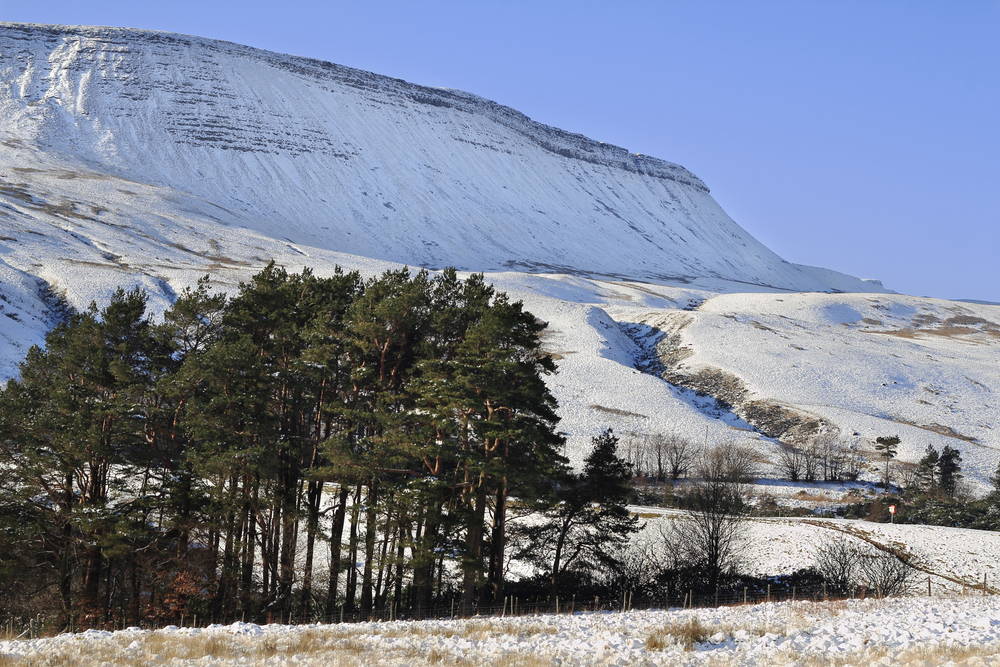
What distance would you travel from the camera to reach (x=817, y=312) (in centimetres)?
13775

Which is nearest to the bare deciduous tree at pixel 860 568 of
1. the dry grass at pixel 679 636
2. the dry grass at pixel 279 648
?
the dry grass at pixel 679 636

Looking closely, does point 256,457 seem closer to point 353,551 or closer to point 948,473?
point 353,551

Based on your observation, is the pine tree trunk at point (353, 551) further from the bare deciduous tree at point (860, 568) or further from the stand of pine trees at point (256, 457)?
the bare deciduous tree at point (860, 568)

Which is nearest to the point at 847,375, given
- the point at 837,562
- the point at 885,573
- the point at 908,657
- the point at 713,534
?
the point at 837,562

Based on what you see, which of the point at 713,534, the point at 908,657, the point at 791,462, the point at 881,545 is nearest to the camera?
the point at 908,657

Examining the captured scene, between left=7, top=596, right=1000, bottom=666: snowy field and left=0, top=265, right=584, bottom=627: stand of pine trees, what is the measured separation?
7870 millimetres

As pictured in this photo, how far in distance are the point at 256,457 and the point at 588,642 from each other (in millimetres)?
12406

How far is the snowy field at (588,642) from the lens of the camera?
470 inches

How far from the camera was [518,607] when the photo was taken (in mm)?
23609

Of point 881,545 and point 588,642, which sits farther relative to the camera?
point 881,545

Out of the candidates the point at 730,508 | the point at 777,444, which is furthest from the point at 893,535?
the point at 777,444

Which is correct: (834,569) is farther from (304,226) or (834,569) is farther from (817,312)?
(304,226)

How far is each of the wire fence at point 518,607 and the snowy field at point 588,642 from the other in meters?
5.66

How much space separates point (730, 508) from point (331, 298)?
1876cm
